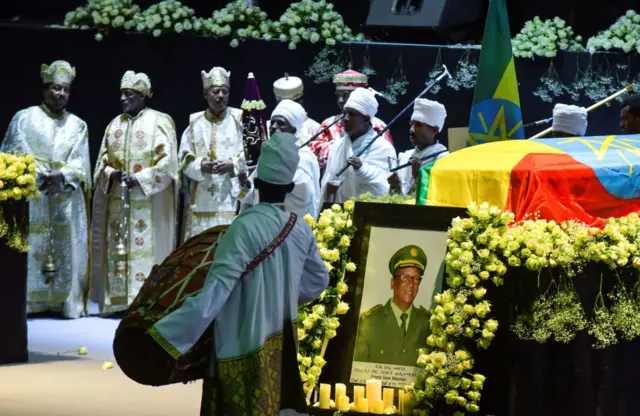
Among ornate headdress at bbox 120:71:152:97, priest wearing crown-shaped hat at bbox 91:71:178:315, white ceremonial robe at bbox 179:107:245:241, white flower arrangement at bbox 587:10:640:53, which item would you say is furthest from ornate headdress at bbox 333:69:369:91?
white flower arrangement at bbox 587:10:640:53

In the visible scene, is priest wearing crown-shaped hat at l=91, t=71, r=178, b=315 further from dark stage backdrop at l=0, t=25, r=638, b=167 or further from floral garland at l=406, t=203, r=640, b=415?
floral garland at l=406, t=203, r=640, b=415

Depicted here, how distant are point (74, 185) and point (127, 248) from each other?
0.75 m

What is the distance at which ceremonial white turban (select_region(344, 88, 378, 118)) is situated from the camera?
426 inches

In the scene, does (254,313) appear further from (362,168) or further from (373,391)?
(362,168)

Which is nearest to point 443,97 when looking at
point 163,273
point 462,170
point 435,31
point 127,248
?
point 435,31

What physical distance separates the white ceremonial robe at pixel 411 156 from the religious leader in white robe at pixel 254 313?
15.0 ft

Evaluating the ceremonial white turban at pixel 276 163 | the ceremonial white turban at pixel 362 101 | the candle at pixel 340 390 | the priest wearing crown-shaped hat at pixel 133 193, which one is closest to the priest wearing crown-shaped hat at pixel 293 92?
the priest wearing crown-shaped hat at pixel 133 193

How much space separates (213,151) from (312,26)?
4.82ft

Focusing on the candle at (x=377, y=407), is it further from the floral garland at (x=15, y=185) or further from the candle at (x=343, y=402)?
the floral garland at (x=15, y=185)

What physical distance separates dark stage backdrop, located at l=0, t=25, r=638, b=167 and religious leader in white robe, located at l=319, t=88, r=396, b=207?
152 centimetres

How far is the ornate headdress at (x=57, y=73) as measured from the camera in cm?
1212

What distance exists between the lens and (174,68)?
43.2ft

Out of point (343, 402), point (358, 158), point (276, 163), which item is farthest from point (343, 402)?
point (358, 158)

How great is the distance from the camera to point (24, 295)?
9891 millimetres
